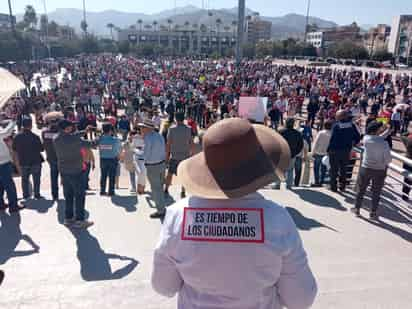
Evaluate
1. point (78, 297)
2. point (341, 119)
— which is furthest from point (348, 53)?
point (78, 297)

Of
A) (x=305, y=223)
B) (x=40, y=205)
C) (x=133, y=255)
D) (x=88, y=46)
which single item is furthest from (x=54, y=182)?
(x=88, y=46)

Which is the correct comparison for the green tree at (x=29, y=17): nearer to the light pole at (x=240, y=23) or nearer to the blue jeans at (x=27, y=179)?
the light pole at (x=240, y=23)

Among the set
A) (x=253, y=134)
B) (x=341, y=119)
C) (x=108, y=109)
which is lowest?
(x=108, y=109)

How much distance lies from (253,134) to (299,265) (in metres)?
0.50

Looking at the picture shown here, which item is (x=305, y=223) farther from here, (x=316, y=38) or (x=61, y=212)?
(x=316, y=38)

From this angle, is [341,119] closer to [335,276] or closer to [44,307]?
[335,276]

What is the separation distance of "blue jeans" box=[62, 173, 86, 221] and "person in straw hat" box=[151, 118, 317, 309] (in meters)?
3.33

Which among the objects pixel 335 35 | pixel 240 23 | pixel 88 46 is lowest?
pixel 88 46

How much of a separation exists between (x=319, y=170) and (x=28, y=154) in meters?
5.15

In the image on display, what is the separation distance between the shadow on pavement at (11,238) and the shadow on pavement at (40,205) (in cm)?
32

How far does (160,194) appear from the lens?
4.74m

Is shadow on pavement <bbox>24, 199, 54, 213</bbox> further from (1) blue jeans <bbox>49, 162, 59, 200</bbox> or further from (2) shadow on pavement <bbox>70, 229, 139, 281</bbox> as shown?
(2) shadow on pavement <bbox>70, 229, 139, 281</bbox>

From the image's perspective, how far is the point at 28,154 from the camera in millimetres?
Answer: 5570

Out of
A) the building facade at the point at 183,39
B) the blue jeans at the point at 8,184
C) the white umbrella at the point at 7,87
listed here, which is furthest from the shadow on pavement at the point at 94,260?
the building facade at the point at 183,39
